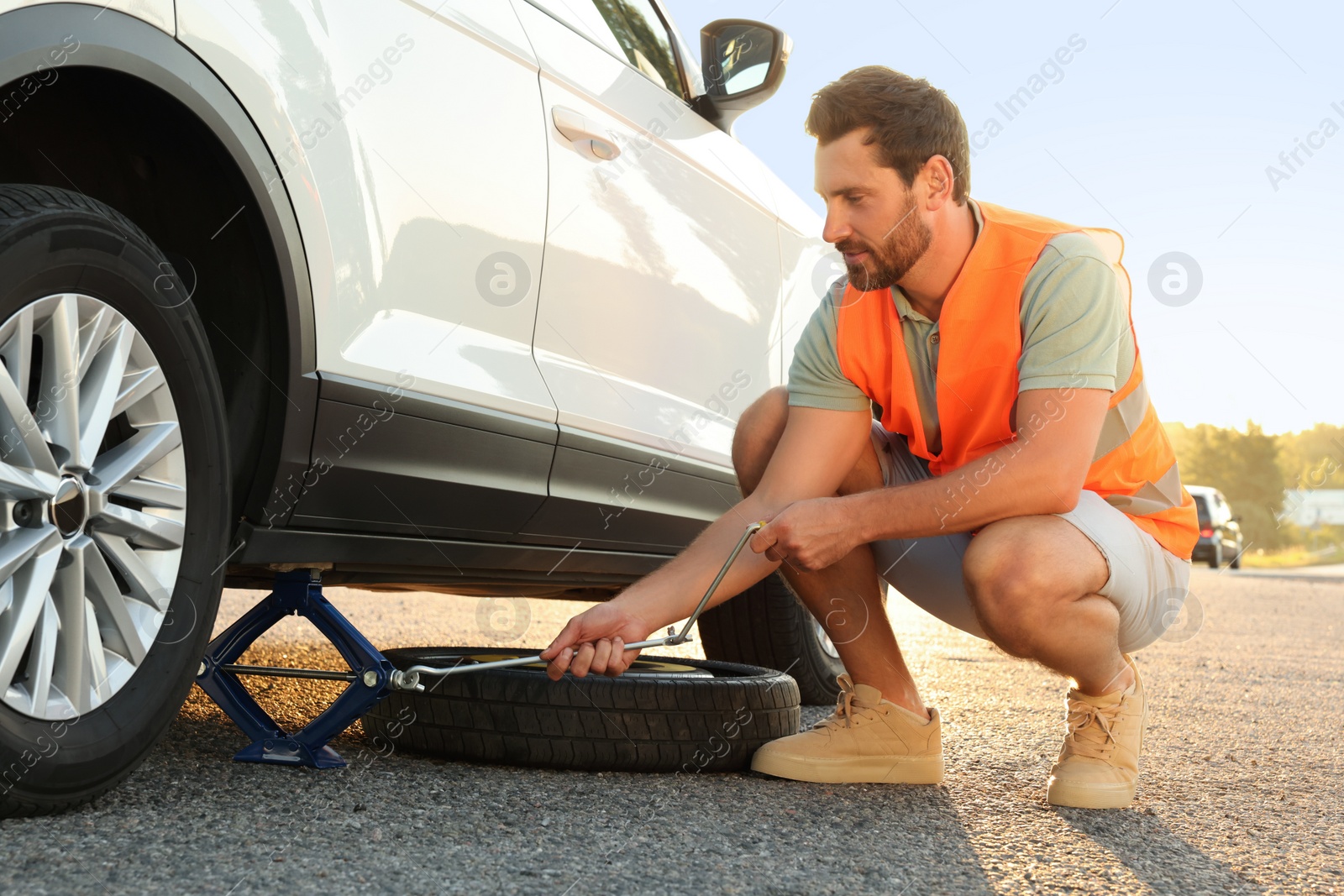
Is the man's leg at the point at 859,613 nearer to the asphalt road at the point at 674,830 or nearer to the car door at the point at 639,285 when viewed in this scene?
the asphalt road at the point at 674,830

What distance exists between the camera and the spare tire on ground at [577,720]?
2072 millimetres

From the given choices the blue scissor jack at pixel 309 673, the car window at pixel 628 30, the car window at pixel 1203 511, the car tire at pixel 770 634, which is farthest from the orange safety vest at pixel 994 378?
the car window at pixel 1203 511

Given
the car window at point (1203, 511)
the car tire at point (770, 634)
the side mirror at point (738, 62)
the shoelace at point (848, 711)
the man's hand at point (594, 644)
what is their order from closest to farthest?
Answer: the man's hand at point (594, 644)
the shoelace at point (848, 711)
the side mirror at point (738, 62)
the car tire at point (770, 634)
the car window at point (1203, 511)

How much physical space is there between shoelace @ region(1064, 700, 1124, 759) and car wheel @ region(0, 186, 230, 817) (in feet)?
4.73

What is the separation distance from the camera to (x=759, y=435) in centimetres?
238

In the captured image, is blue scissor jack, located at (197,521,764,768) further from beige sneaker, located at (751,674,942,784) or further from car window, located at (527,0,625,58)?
car window, located at (527,0,625,58)

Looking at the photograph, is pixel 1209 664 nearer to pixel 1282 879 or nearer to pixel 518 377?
pixel 1282 879

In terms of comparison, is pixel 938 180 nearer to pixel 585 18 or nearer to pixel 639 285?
pixel 639 285

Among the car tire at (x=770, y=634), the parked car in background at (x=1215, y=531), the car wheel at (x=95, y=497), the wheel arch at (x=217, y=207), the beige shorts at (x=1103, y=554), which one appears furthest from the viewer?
the parked car in background at (x=1215, y=531)

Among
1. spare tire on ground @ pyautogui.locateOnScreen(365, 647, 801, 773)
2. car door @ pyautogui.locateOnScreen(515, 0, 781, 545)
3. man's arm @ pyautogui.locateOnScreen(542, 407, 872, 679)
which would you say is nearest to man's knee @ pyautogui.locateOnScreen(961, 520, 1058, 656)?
man's arm @ pyautogui.locateOnScreen(542, 407, 872, 679)

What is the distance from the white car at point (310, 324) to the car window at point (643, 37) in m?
0.04

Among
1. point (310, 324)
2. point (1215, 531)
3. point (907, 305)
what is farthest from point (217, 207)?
point (1215, 531)

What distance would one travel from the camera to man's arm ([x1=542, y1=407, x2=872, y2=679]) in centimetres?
187

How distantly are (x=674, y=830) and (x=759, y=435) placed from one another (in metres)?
0.91
